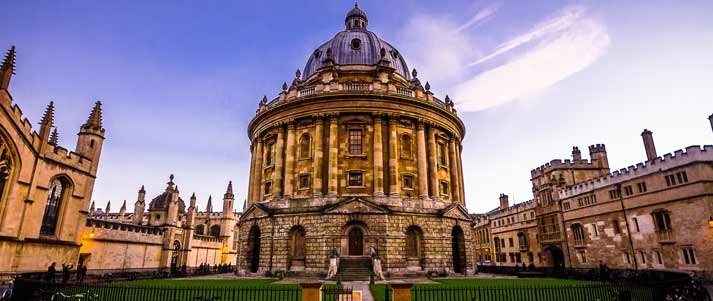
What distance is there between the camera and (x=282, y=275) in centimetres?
2738

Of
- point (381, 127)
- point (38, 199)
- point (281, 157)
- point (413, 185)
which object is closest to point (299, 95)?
point (281, 157)

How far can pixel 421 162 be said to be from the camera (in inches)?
1262

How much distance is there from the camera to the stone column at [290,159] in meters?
31.5

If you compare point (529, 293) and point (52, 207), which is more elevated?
point (52, 207)

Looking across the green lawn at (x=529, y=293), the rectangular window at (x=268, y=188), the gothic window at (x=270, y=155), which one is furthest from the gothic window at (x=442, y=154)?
the green lawn at (x=529, y=293)

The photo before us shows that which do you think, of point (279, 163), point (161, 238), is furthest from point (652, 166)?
point (161, 238)

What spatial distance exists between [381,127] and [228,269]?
2615 cm

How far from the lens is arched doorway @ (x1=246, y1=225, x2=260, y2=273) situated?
3169 cm

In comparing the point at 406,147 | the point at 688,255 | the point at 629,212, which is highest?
the point at 406,147

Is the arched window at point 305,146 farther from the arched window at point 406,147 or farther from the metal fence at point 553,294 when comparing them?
the metal fence at point 553,294

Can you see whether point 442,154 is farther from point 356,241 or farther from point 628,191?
point 628,191

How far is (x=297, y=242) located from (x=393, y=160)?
10.1 metres

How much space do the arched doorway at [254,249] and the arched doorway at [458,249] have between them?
16.7m

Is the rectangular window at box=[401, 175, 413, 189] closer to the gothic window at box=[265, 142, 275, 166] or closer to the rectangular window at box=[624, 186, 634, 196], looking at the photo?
the gothic window at box=[265, 142, 275, 166]
